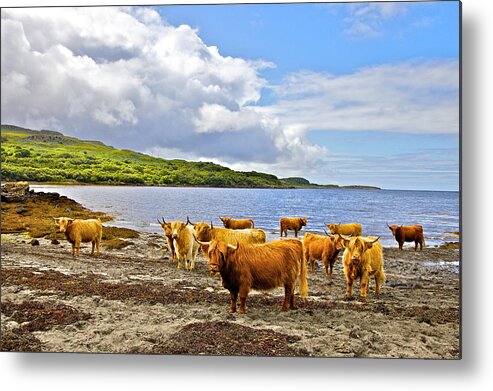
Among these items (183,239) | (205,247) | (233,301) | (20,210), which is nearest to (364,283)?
(233,301)

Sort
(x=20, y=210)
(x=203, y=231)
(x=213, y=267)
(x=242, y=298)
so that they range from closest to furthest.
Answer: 1. (x=213, y=267)
2. (x=242, y=298)
3. (x=203, y=231)
4. (x=20, y=210)

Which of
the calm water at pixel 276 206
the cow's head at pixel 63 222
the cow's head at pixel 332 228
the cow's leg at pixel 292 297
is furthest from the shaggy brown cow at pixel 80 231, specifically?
the cow's head at pixel 332 228

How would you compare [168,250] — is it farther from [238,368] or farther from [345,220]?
[345,220]

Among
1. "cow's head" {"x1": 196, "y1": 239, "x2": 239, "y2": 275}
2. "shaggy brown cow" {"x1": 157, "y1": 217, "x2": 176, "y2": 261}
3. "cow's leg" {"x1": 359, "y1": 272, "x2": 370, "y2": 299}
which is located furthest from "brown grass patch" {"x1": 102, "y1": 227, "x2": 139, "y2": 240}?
"cow's leg" {"x1": 359, "y1": 272, "x2": 370, "y2": 299}

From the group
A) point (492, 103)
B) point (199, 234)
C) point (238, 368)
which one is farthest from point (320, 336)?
point (492, 103)

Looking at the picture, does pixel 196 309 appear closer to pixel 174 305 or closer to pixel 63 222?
pixel 174 305

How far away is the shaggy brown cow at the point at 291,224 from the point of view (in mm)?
Result: 3902

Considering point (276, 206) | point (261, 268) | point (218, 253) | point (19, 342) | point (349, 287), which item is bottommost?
point (19, 342)

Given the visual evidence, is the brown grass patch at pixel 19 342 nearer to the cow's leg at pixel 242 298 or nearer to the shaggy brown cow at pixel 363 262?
the cow's leg at pixel 242 298

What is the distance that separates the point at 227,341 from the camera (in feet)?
12.2

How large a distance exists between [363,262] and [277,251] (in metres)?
0.59

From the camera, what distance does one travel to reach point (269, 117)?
3953 mm

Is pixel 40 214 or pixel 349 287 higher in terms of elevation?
pixel 40 214

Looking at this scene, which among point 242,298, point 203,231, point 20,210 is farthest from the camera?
point 20,210
